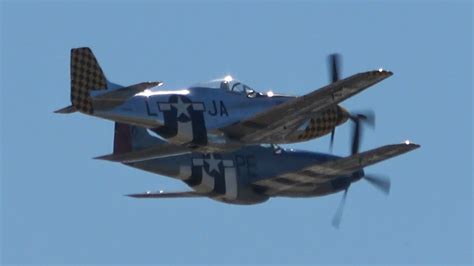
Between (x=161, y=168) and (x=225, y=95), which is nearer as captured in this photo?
(x=225, y=95)

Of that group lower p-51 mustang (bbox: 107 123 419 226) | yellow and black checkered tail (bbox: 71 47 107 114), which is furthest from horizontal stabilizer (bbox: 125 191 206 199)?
yellow and black checkered tail (bbox: 71 47 107 114)

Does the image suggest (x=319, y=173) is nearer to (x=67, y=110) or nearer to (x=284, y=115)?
(x=284, y=115)

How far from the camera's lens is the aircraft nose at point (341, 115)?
7206cm

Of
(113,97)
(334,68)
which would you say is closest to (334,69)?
(334,68)

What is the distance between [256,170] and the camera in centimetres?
7506

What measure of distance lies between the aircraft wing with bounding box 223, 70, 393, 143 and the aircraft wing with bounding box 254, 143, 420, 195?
3463 mm

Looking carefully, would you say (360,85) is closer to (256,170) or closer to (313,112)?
(313,112)

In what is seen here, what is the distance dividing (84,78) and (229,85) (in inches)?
171

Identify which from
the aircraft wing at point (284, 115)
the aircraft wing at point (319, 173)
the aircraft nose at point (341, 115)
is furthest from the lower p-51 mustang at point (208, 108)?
the aircraft wing at point (319, 173)

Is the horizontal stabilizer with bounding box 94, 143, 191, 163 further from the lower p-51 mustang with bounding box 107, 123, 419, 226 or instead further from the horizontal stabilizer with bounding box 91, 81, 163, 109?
the horizontal stabilizer with bounding box 91, 81, 163, 109

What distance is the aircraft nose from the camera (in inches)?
2837

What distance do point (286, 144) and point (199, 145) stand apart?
3.79 m

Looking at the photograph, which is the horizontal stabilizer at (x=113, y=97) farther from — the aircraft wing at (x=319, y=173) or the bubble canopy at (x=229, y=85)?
the aircraft wing at (x=319, y=173)

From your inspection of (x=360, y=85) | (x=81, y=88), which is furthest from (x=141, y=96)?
(x=360, y=85)
